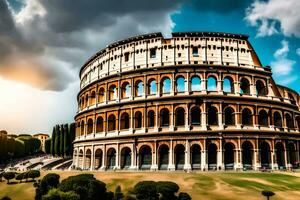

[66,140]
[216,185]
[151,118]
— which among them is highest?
[151,118]

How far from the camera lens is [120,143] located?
42.0 m

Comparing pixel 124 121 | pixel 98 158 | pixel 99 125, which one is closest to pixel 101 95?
pixel 99 125

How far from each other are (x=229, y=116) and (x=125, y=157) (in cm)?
1513

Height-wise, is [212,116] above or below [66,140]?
above

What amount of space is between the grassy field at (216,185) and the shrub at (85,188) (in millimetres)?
4588

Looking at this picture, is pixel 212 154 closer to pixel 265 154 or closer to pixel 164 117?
pixel 265 154

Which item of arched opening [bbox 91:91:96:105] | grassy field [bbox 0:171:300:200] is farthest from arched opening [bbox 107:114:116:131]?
grassy field [bbox 0:171:300:200]

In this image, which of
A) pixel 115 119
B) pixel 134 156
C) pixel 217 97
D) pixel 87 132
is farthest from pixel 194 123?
pixel 87 132

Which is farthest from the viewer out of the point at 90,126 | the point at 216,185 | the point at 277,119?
the point at 90,126

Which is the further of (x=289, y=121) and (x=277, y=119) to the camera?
(x=289, y=121)

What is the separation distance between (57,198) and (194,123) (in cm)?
2333

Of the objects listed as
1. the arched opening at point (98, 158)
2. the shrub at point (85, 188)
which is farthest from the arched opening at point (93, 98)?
the shrub at point (85, 188)

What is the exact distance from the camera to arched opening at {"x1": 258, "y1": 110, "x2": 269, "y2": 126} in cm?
4178

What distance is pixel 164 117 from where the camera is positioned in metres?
41.3
